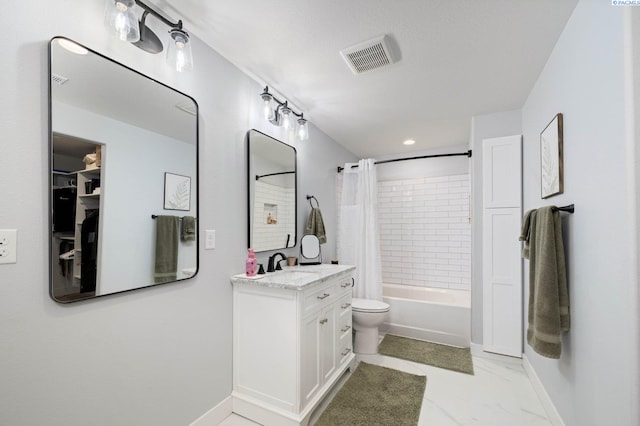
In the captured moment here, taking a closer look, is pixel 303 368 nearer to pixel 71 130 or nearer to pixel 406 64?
pixel 71 130

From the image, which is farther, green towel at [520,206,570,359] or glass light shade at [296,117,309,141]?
glass light shade at [296,117,309,141]

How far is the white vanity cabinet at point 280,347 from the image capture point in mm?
1643

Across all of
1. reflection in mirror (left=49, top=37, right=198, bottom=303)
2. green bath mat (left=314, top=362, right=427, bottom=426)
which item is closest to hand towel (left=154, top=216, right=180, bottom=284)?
reflection in mirror (left=49, top=37, right=198, bottom=303)

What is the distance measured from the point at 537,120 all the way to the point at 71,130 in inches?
113

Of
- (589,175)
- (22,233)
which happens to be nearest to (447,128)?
(589,175)

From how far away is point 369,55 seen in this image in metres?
1.78

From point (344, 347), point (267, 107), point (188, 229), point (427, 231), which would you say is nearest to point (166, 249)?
point (188, 229)

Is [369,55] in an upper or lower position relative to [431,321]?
upper

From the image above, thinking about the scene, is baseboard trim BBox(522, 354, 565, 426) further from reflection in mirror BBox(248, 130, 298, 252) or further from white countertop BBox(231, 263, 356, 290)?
reflection in mirror BBox(248, 130, 298, 252)

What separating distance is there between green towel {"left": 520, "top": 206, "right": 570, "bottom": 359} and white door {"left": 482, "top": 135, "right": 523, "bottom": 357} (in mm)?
1074

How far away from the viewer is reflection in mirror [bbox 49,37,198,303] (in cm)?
109

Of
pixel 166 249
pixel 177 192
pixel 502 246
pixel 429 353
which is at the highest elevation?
pixel 177 192

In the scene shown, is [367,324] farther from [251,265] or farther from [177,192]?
[177,192]

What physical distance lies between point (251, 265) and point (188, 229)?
1.65 feet
